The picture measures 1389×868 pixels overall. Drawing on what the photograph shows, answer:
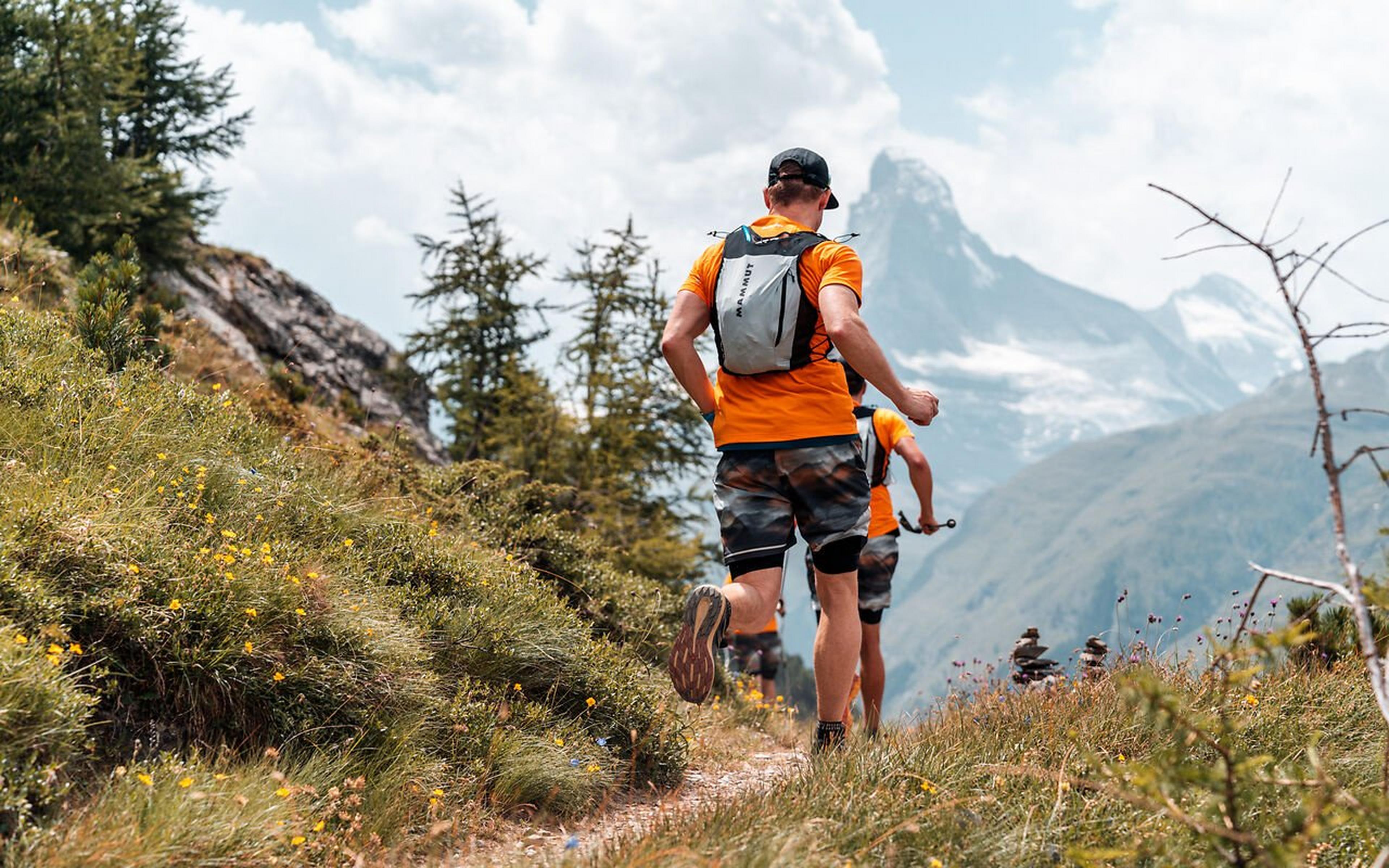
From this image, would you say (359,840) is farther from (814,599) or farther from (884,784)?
(814,599)

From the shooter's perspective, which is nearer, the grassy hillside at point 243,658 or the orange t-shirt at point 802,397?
the grassy hillside at point 243,658

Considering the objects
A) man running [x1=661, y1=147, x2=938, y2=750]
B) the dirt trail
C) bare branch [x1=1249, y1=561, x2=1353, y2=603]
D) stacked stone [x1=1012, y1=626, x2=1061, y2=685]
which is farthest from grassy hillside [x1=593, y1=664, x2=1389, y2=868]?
stacked stone [x1=1012, y1=626, x2=1061, y2=685]

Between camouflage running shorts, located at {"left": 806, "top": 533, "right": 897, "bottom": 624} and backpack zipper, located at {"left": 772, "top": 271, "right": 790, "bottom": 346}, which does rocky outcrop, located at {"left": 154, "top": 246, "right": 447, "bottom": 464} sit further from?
backpack zipper, located at {"left": 772, "top": 271, "right": 790, "bottom": 346}

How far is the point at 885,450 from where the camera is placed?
6383 mm

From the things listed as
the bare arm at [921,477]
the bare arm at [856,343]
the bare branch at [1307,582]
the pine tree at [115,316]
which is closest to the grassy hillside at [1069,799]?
the bare branch at [1307,582]

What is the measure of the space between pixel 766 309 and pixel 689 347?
0.43m

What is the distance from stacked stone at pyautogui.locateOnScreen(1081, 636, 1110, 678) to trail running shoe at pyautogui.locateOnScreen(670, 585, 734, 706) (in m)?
3.04

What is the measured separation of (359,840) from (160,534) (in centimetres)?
149

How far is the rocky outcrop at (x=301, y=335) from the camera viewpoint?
17641mm

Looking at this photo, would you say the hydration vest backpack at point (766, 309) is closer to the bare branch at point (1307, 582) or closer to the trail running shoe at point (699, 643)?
the trail running shoe at point (699, 643)

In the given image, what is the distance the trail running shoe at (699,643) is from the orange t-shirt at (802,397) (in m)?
0.78

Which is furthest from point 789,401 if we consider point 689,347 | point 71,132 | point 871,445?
point 71,132

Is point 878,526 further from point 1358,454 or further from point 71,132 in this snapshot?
point 71,132

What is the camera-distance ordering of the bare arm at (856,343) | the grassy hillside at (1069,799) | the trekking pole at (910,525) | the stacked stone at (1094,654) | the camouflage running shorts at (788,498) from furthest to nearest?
the trekking pole at (910,525) → the stacked stone at (1094,654) → the camouflage running shorts at (788,498) → the bare arm at (856,343) → the grassy hillside at (1069,799)
